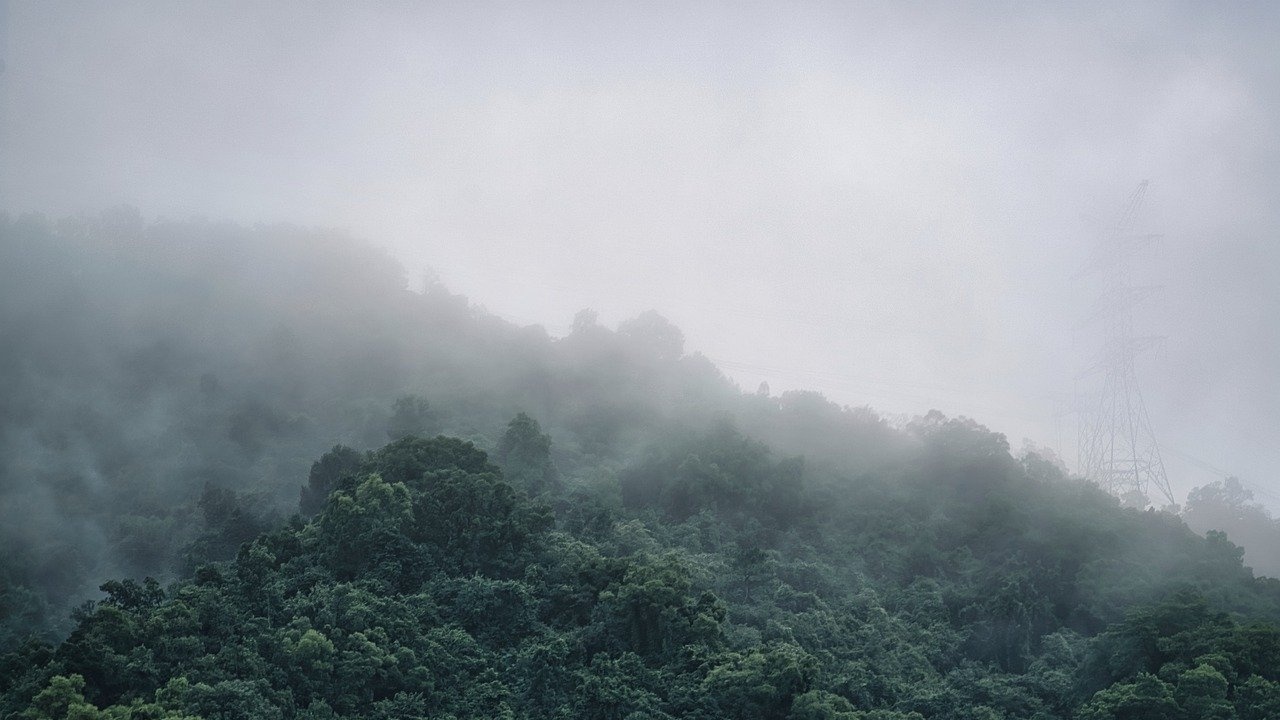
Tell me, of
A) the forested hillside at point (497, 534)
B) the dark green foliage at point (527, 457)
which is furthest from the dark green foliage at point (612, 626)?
the dark green foliage at point (527, 457)

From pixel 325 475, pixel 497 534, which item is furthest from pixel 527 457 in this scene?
pixel 497 534

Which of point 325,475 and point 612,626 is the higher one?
point 325,475

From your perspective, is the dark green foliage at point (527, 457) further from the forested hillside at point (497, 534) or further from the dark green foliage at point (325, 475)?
the dark green foliage at point (325, 475)

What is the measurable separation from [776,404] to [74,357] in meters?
35.5

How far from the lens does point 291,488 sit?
40781mm

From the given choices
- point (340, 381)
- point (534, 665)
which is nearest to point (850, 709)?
point (534, 665)

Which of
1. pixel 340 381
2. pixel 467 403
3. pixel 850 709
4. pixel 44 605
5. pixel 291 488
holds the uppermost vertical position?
pixel 340 381

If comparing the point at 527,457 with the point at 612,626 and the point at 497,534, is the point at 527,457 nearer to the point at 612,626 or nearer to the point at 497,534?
the point at 497,534

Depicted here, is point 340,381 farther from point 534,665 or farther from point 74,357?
point 534,665

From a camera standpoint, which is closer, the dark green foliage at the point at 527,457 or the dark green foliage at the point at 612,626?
the dark green foliage at the point at 612,626

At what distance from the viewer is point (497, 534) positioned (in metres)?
29.1

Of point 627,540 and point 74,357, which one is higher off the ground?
point 74,357

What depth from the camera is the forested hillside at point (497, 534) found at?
893 inches

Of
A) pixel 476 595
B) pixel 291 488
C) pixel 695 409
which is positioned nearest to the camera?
pixel 476 595
